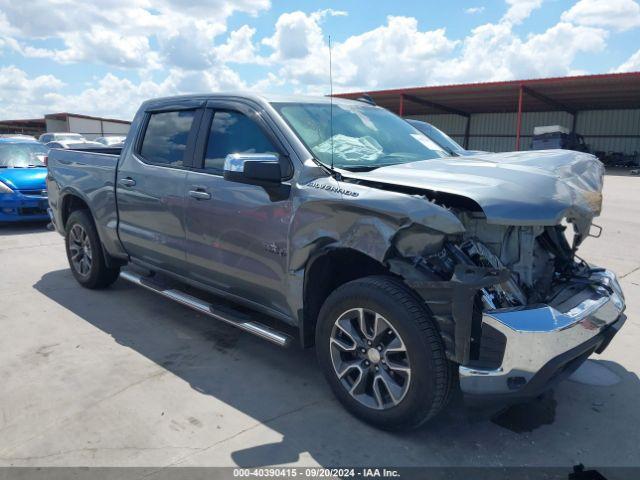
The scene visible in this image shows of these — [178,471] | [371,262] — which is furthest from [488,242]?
[178,471]

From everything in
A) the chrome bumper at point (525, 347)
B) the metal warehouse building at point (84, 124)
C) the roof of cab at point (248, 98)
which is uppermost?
the metal warehouse building at point (84, 124)

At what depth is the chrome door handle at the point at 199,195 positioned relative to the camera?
391 cm

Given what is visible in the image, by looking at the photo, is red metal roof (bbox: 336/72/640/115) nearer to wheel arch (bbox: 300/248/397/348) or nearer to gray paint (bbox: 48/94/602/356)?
gray paint (bbox: 48/94/602/356)

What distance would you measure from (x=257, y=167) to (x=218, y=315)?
126cm

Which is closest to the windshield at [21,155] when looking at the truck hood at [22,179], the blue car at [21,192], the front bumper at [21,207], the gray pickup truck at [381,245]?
the blue car at [21,192]

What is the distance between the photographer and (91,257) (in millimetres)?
5480

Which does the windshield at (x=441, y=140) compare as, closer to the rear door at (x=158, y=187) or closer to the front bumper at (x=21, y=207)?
the rear door at (x=158, y=187)

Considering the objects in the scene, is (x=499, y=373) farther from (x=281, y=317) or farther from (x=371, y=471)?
(x=281, y=317)

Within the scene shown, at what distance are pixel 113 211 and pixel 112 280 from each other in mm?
1013

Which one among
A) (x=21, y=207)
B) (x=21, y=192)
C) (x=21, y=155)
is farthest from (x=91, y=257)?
(x=21, y=155)

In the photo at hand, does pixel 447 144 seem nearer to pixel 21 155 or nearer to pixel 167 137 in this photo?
pixel 167 137

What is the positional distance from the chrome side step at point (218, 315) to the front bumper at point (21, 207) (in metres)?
5.33

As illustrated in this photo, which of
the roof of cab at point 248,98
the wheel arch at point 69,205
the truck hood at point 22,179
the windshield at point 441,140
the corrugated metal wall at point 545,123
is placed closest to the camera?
the roof of cab at point 248,98

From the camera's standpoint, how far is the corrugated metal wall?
3444 centimetres
